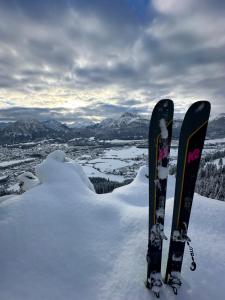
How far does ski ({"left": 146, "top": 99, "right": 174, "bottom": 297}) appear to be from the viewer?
7062 mm

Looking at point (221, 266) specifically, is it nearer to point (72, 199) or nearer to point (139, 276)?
point (139, 276)

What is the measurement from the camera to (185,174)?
708cm

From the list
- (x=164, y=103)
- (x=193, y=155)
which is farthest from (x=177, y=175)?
(x=164, y=103)

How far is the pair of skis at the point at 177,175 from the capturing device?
22.6 ft

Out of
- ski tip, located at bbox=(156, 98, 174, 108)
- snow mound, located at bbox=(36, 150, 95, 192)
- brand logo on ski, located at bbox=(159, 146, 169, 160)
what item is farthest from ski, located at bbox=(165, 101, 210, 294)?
snow mound, located at bbox=(36, 150, 95, 192)

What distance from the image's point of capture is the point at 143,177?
2430cm

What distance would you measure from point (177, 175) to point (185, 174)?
9.6 inches

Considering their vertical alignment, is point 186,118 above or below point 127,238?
above

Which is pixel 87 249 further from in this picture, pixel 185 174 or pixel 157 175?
pixel 185 174

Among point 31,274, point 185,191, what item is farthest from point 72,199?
point 185,191

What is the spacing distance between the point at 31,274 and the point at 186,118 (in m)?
6.94

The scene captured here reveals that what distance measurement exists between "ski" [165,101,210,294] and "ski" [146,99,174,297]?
0.42 metres

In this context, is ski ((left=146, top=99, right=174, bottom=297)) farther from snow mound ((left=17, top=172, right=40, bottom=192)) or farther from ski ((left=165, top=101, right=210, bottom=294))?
snow mound ((left=17, top=172, right=40, bottom=192))

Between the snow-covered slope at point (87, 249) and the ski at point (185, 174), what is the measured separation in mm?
630
